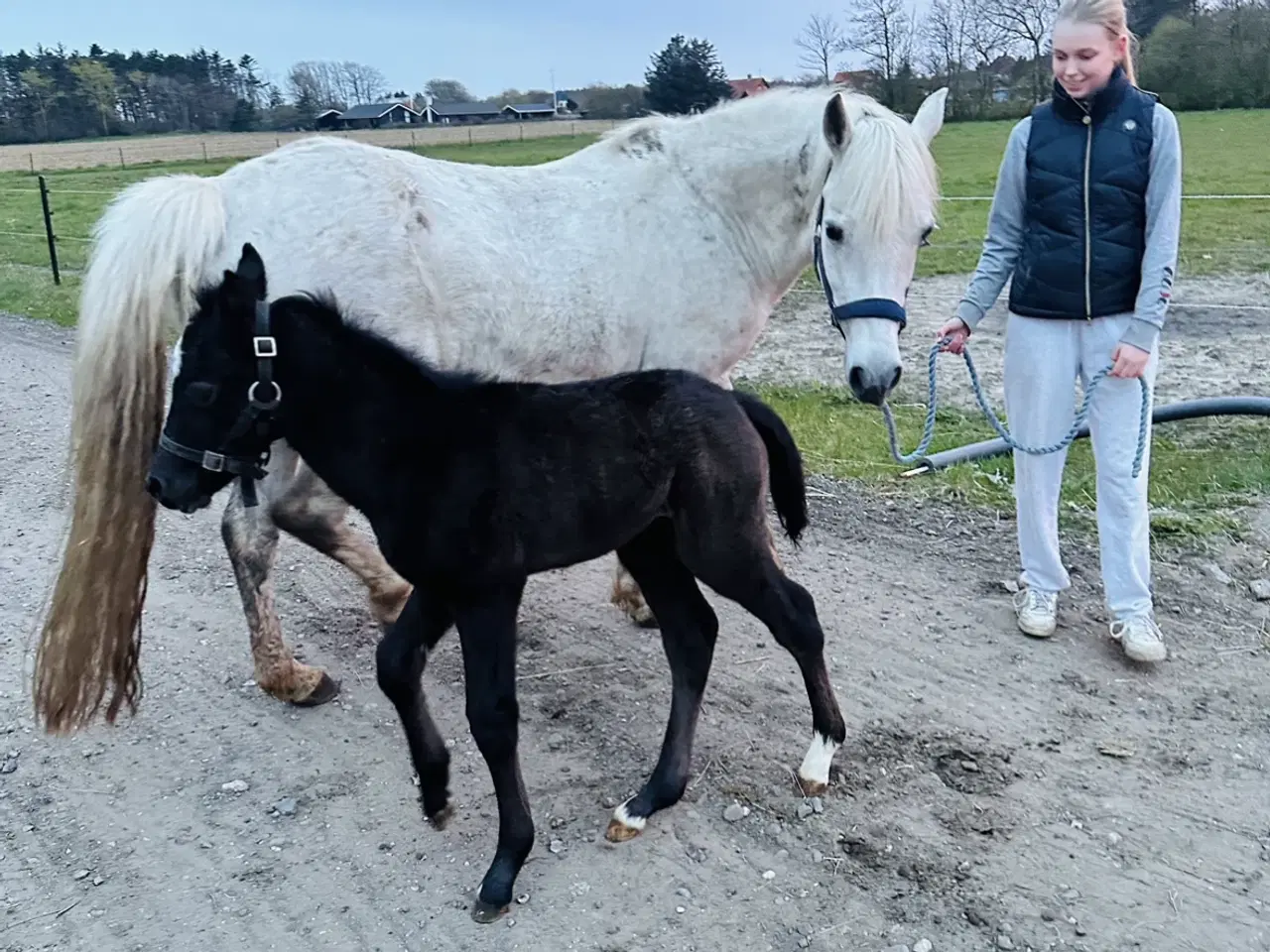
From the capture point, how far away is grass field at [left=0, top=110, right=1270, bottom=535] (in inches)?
195

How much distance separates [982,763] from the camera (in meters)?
2.97

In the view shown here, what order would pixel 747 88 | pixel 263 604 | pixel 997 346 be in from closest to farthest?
pixel 263 604
pixel 997 346
pixel 747 88

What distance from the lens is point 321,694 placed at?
3.48 m

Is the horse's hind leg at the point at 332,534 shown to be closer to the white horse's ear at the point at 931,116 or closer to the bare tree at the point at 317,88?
the white horse's ear at the point at 931,116

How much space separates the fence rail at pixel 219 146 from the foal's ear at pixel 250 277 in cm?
2843

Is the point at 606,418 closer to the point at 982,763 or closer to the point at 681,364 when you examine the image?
the point at 681,364

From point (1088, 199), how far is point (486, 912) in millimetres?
2869

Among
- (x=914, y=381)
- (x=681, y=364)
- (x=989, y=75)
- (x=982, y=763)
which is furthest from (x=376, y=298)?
(x=989, y=75)

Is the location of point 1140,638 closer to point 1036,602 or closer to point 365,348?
point 1036,602

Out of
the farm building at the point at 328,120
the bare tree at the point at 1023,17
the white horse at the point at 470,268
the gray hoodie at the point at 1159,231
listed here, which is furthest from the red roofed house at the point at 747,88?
the farm building at the point at 328,120

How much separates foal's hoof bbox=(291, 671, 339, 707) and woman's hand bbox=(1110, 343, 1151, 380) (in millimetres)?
2907

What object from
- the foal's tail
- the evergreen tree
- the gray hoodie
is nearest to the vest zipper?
the gray hoodie

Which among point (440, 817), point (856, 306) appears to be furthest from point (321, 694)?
point (856, 306)

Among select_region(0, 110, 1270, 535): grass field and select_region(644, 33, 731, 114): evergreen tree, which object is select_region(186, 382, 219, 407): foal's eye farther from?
select_region(644, 33, 731, 114): evergreen tree
